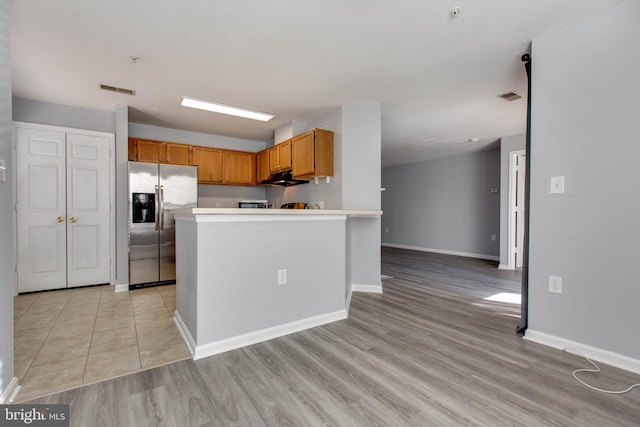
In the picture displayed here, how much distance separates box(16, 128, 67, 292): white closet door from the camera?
3.75m

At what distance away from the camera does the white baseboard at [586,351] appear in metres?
1.94

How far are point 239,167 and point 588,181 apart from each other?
16.3 ft

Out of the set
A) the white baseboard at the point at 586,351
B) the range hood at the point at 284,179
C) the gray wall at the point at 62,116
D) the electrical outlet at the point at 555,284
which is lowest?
the white baseboard at the point at 586,351

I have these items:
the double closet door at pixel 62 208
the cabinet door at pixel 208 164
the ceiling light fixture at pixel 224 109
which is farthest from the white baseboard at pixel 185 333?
the cabinet door at pixel 208 164

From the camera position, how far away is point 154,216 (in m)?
4.12

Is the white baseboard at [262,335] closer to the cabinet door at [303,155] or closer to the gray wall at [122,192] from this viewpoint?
the cabinet door at [303,155]

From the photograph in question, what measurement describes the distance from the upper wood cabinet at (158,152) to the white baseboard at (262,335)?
147 inches

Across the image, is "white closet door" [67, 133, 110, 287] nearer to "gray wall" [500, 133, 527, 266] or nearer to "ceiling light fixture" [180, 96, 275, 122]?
"ceiling light fixture" [180, 96, 275, 122]

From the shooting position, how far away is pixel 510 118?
4492mm

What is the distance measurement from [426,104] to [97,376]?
433 centimetres

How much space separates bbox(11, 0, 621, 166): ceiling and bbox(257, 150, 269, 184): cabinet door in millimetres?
1292

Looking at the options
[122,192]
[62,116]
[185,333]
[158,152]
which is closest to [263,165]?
[158,152]

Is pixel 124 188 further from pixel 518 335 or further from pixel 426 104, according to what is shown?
pixel 518 335

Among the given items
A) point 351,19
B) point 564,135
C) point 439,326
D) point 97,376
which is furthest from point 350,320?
point 351,19
